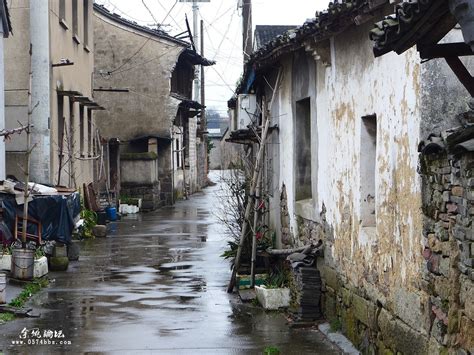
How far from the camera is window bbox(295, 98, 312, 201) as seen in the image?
13.6 meters

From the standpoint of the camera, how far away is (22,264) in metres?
14.8

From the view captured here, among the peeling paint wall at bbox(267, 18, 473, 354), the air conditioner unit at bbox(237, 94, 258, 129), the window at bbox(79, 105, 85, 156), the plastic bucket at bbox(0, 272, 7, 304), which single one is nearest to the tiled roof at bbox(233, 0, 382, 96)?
the peeling paint wall at bbox(267, 18, 473, 354)

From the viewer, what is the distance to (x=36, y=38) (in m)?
20.1

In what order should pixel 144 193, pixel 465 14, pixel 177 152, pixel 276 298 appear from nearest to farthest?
pixel 465 14 → pixel 276 298 → pixel 144 193 → pixel 177 152

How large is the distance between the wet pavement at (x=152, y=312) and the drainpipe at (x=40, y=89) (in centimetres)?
224

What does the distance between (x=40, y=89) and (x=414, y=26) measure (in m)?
15.7

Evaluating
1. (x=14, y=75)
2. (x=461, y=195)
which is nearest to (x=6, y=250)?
Answer: (x=14, y=75)

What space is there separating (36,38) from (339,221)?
11.4 metres

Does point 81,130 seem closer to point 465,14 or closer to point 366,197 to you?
point 366,197

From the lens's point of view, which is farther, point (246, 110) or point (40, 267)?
point (246, 110)

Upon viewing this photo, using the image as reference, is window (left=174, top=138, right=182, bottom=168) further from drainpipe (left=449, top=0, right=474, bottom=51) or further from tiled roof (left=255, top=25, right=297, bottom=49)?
drainpipe (left=449, top=0, right=474, bottom=51)

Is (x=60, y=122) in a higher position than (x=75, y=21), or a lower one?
lower

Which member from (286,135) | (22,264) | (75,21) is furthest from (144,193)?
(286,135)

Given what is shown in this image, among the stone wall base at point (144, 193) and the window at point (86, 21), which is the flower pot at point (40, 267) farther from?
the stone wall base at point (144, 193)
